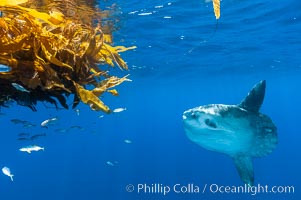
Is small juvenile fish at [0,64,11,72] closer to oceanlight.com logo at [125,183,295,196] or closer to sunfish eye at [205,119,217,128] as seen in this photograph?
sunfish eye at [205,119,217,128]

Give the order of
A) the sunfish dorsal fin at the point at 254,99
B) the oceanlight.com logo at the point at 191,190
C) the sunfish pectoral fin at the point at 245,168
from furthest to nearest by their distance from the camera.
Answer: the oceanlight.com logo at the point at 191,190, the sunfish pectoral fin at the point at 245,168, the sunfish dorsal fin at the point at 254,99

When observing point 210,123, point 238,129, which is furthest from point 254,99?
point 210,123

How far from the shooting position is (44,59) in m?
3.49

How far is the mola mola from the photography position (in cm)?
694

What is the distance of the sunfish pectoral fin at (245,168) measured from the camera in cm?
784

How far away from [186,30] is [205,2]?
517 centimetres

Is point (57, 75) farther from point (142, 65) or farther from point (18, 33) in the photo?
point (142, 65)

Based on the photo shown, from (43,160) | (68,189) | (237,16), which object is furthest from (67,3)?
(43,160)

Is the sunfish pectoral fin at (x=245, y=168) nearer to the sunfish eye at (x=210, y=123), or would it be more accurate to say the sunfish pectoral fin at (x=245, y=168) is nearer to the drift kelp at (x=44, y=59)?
the sunfish eye at (x=210, y=123)

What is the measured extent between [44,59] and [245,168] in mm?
6189

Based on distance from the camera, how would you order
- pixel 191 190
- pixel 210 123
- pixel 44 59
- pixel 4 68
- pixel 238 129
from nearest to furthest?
pixel 4 68, pixel 44 59, pixel 210 123, pixel 238 129, pixel 191 190

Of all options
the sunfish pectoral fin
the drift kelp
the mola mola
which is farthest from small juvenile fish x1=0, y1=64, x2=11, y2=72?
the sunfish pectoral fin

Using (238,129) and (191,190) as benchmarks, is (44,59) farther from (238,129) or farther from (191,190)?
(191,190)


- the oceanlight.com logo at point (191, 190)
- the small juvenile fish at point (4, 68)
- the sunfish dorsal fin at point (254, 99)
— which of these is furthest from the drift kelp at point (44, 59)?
the oceanlight.com logo at point (191, 190)
